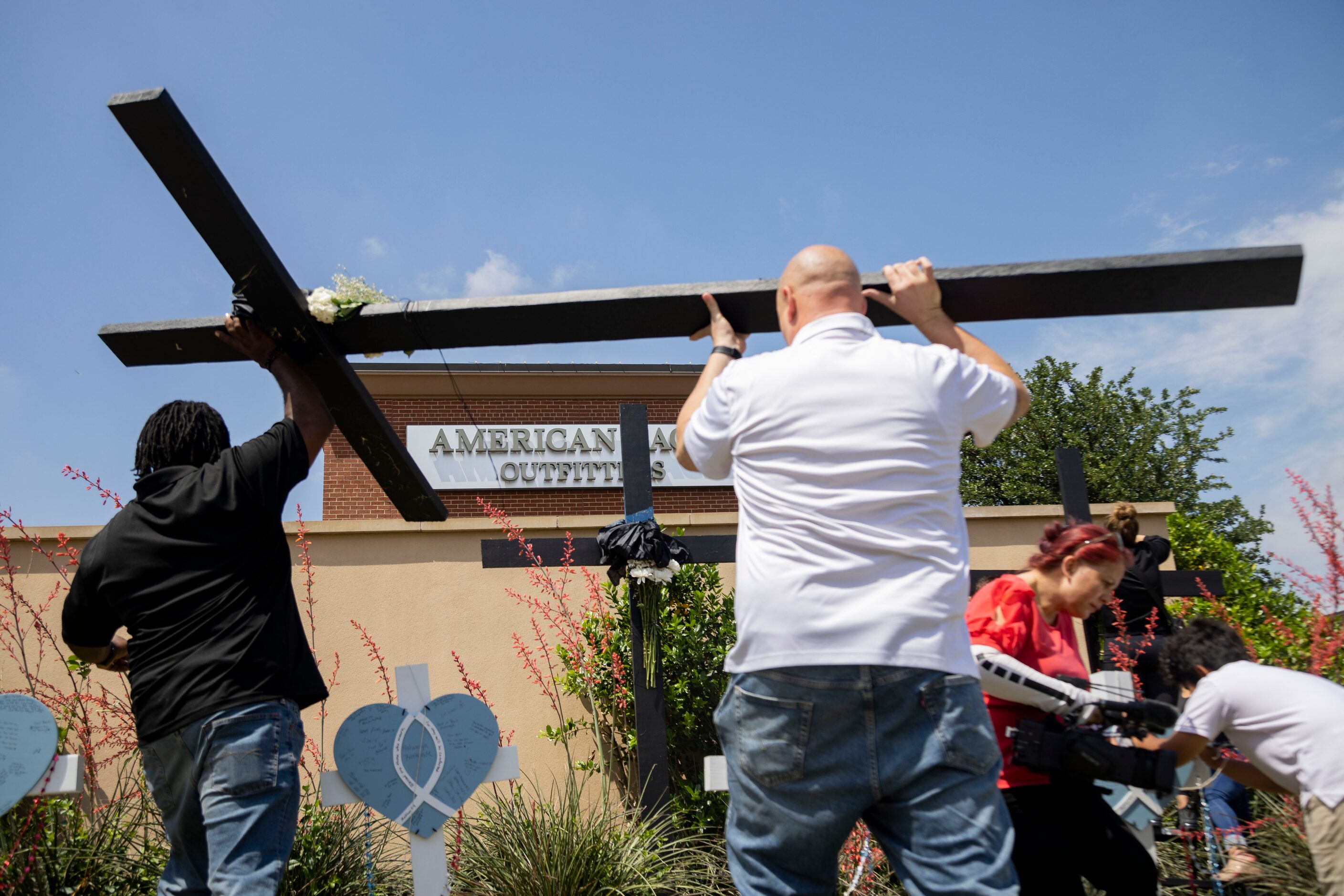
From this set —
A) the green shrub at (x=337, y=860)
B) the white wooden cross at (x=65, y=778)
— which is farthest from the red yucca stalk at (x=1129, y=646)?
the white wooden cross at (x=65, y=778)

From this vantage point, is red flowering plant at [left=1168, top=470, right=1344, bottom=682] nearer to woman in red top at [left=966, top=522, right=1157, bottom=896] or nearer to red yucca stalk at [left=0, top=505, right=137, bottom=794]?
woman in red top at [left=966, top=522, right=1157, bottom=896]

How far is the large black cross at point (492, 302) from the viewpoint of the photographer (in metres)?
2.37

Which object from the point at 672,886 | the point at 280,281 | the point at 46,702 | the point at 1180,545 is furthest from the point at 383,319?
the point at 1180,545

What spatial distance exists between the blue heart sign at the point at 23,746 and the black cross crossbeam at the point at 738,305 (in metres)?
1.24

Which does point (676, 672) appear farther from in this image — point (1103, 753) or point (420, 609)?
point (1103, 753)

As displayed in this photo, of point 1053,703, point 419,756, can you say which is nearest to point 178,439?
point 419,756

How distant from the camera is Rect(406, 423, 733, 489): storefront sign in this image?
14.0 m

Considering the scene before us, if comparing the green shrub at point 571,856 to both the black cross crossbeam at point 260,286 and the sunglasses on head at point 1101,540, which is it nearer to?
the black cross crossbeam at point 260,286

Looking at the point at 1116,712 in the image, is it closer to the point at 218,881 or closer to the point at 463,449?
the point at 218,881

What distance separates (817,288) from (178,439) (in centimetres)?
192

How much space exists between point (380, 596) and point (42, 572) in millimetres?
2199

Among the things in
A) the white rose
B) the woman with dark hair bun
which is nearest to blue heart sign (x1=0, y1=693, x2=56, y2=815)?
the white rose

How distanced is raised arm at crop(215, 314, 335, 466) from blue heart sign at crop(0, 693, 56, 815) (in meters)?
1.41

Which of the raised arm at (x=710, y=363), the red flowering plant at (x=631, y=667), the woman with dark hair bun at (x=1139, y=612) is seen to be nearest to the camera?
the raised arm at (x=710, y=363)
